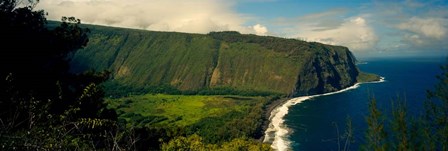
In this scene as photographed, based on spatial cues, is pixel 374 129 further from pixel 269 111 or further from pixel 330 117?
pixel 269 111

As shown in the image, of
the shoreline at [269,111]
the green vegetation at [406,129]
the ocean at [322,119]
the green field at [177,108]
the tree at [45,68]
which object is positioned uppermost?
the tree at [45,68]

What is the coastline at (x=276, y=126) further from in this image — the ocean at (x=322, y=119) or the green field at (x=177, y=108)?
the green field at (x=177, y=108)

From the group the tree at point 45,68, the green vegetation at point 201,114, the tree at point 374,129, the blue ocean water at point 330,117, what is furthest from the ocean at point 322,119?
the tree at point 45,68

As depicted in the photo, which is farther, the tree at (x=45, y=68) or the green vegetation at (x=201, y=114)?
the green vegetation at (x=201, y=114)

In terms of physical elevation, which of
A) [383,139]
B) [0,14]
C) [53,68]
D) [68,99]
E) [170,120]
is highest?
[0,14]

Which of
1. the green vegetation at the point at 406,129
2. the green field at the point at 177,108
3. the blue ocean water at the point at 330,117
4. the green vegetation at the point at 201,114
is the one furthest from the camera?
the green field at the point at 177,108

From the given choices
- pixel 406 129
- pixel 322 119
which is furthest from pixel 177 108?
pixel 406 129

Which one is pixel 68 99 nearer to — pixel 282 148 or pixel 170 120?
pixel 282 148

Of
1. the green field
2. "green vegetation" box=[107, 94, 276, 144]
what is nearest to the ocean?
"green vegetation" box=[107, 94, 276, 144]

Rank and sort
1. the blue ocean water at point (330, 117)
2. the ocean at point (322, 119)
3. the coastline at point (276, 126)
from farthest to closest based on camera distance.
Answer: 1. the coastline at point (276, 126)
2. the blue ocean water at point (330, 117)
3. the ocean at point (322, 119)

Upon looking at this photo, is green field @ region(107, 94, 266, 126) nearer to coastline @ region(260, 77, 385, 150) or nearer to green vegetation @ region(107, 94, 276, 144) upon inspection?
green vegetation @ region(107, 94, 276, 144)

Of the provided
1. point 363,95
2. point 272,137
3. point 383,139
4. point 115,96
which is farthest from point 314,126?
point 115,96
